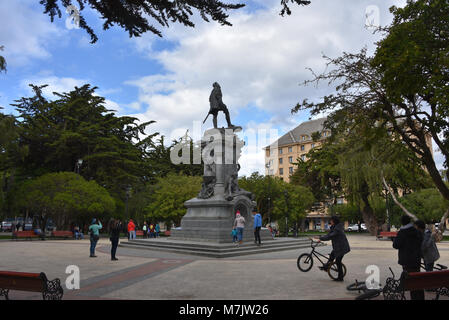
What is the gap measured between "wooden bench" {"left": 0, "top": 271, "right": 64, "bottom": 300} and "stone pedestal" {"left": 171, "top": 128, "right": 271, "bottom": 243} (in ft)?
38.5

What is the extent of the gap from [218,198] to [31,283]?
13.3 m

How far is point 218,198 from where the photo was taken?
61.5 ft

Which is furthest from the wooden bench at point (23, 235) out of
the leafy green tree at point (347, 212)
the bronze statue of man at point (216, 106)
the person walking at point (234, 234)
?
the leafy green tree at point (347, 212)

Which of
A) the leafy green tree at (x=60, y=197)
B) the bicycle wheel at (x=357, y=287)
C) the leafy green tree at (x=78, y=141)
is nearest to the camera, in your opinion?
the bicycle wheel at (x=357, y=287)

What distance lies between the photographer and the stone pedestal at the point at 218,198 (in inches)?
715

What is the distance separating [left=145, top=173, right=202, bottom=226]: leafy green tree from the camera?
1417 inches

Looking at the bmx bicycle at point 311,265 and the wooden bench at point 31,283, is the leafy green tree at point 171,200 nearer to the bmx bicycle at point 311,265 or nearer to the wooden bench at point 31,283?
the bmx bicycle at point 311,265

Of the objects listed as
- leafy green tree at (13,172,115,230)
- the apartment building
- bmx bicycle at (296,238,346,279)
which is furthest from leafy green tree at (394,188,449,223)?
the apartment building

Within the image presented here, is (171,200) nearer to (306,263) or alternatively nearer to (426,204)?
(426,204)

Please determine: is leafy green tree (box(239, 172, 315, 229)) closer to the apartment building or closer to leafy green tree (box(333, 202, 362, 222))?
leafy green tree (box(333, 202, 362, 222))

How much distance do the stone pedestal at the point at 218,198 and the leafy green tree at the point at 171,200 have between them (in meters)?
16.1

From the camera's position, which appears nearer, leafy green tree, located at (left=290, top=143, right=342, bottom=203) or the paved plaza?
the paved plaza
